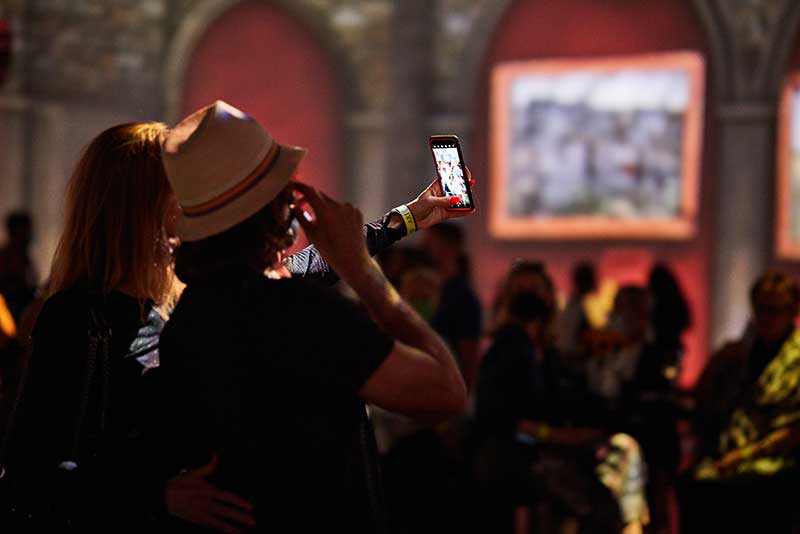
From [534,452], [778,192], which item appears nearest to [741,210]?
[778,192]

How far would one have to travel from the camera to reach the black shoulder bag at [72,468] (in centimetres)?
195

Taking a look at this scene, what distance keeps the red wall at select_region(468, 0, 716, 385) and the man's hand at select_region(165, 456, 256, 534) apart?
851 centimetres

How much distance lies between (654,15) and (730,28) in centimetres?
66

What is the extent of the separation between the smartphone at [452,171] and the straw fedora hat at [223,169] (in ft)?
1.93

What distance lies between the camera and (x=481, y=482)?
4531 mm

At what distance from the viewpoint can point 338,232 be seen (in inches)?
68.1

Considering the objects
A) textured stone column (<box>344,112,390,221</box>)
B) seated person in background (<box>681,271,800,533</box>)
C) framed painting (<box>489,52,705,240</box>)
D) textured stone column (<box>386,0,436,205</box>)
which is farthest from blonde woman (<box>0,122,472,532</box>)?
textured stone column (<box>344,112,390,221</box>)

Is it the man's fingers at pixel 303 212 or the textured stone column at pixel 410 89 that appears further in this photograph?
the textured stone column at pixel 410 89

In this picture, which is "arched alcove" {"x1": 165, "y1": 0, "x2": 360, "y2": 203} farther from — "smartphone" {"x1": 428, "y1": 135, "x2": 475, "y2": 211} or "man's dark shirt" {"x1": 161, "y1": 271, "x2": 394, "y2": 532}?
"man's dark shirt" {"x1": 161, "y1": 271, "x2": 394, "y2": 532}

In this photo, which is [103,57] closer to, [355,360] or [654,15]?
[654,15]

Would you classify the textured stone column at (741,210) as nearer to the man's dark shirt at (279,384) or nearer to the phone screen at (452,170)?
the phone screen at (452,170)

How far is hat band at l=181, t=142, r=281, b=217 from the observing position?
5.63ft

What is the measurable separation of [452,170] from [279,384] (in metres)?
0.80

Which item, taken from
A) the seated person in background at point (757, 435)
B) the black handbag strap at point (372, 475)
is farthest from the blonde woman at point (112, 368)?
the seated person in background at point (757, 435)
